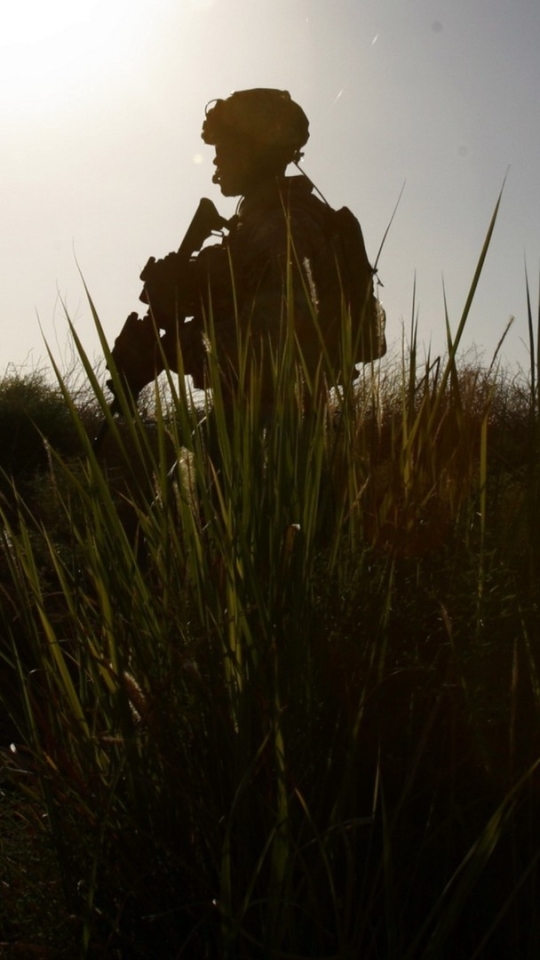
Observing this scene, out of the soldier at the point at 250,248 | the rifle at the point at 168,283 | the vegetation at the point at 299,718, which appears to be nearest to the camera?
the vegetation at the point at 299,718

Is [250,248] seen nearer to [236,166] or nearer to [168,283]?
[168,283]

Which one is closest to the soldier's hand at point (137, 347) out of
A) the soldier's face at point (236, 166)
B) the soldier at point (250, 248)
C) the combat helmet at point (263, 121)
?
the soldier at point (250, 248)

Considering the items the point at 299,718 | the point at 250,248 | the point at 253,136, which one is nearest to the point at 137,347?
the point at 250,248

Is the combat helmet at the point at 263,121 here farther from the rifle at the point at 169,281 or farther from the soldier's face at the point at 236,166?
the rifle at the point at 169,281

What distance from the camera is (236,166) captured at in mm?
4344

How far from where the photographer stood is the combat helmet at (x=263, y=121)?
4.31 meters

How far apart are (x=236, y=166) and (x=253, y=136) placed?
0.15 m

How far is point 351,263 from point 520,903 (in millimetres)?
3160

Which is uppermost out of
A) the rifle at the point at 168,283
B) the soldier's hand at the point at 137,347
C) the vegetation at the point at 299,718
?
the rifle at the point at 168,283

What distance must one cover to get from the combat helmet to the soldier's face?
40 mm

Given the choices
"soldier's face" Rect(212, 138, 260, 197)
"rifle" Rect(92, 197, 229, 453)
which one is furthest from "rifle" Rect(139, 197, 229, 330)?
"soldier's face" Rect(212, 138, 260, 197)

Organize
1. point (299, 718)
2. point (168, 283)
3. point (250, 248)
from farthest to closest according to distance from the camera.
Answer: point (168, 283) < point (250, 248) < point (299, 718)

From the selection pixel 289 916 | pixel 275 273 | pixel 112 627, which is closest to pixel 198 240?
pixel 275 273

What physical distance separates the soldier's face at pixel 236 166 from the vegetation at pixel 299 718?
10.4 ft
